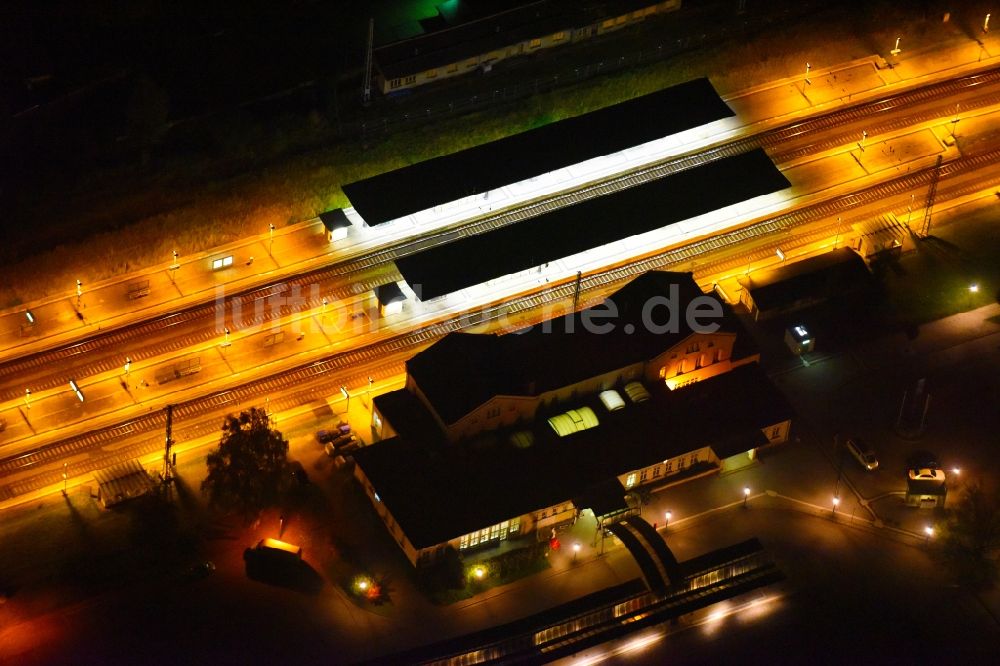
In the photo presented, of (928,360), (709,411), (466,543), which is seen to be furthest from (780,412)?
(466,543)

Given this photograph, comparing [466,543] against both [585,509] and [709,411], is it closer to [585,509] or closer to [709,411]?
[585,509]

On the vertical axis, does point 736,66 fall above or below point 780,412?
above

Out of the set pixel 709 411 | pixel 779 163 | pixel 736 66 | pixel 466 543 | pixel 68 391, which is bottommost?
pixel 466 543

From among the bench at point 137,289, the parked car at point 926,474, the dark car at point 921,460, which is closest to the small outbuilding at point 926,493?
the parked car at point 926,474

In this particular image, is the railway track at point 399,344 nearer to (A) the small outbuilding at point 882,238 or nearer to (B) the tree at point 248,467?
(A) the small outbuilding at point 882,238

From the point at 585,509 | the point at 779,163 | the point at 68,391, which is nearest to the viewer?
the point at 585,509

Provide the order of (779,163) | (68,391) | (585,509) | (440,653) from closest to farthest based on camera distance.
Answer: (440,653) → (585,509) → (68,391) → (779,163)

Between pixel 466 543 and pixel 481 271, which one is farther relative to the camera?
pixel 481 271
